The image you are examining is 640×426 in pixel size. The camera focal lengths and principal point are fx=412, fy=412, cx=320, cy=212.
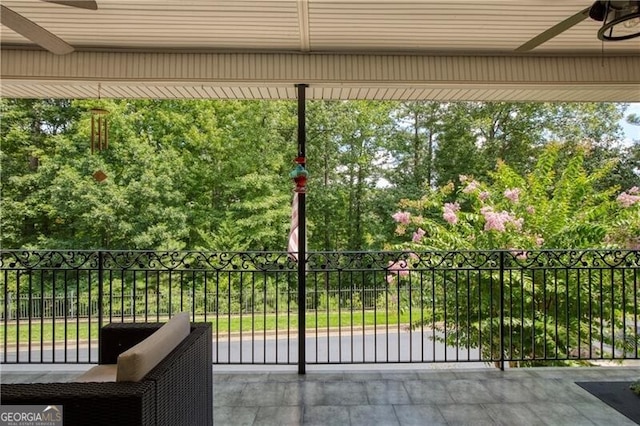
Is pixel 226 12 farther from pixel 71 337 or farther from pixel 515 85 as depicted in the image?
pixel 71 337

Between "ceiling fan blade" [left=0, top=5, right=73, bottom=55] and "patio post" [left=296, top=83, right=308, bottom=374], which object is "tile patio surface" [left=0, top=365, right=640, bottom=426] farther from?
"ceiling fan blade" [left=0, top=5, right=73, bottom=55]

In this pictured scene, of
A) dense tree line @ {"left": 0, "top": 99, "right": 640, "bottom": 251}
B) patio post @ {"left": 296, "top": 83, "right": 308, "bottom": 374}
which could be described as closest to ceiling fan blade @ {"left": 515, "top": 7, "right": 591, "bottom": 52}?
patio post @ {"left": 296, "top": 83, "right": 308, "bottom": 374}

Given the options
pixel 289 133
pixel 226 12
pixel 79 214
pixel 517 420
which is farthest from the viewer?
pixel 289 133

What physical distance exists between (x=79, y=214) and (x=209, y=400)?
9.49m

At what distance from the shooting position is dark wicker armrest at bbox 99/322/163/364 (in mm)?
2287

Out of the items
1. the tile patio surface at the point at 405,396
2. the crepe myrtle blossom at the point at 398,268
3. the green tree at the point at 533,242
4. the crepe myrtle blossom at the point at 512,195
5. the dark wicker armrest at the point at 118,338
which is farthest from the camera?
the crepe myrtle blossom at the point at 512,195

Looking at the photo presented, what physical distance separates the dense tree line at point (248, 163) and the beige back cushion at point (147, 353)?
896 centimetres

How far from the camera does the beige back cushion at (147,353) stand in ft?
4.66

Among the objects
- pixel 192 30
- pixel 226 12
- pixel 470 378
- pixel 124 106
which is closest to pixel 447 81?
pixel 226 12

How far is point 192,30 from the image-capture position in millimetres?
2883

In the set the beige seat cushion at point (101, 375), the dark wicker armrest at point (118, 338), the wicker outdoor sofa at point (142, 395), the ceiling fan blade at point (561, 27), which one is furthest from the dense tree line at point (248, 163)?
the wicker outdoor sofa at point (142, 395)

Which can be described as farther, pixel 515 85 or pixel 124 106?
pixel 124 106

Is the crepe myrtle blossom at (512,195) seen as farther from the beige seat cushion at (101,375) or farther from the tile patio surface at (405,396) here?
the beige seat cushion at (101,375)
